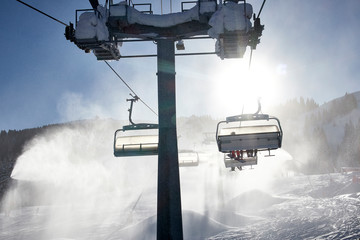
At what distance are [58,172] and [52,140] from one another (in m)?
25.3

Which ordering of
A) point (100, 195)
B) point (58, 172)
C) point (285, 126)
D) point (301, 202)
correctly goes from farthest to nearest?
1. point (285, 126)
2. point (58, 172)
3. point (100, 195)
4. point (301, 202)

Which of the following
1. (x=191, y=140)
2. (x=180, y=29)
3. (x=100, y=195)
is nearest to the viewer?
(x=180, y=29)

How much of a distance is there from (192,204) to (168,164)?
53507 millimetres

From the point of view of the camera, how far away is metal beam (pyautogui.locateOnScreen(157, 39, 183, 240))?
21.1 feet

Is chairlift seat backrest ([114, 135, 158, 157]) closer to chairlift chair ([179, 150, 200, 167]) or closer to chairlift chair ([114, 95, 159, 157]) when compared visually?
chairlift chair ([114, 95, 159, 157])

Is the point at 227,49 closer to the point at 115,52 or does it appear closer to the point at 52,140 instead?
the point at 115,52

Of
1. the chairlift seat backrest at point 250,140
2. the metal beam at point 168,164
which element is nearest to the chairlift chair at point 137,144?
the metal beam at point 168,164

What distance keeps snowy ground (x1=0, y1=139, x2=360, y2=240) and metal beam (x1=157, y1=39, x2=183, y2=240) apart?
9528mm

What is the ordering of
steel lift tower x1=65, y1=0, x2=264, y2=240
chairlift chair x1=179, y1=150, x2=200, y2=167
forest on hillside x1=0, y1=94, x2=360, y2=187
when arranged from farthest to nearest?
forest on hillside x1=0, y1=94, x2=360, y2=187 → chairlift chair x1=179, y1=150, x2=200, y2=167 → steel lift tower x1=65, y1=0, x2=264, y2=240

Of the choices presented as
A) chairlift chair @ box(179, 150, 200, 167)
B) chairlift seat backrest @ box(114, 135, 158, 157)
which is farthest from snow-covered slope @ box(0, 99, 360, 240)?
chairlift seat backrest @ box(114, 135, 158, 157)

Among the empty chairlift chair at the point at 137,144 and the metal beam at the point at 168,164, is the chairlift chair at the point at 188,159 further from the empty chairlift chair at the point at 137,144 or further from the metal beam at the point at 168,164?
the metal beam at the point at 168,164

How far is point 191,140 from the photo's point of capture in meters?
119

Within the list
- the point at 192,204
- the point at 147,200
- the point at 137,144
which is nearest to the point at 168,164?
the point at 137,144

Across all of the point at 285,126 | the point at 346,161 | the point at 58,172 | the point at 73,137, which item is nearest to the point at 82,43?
the point at 58,172
